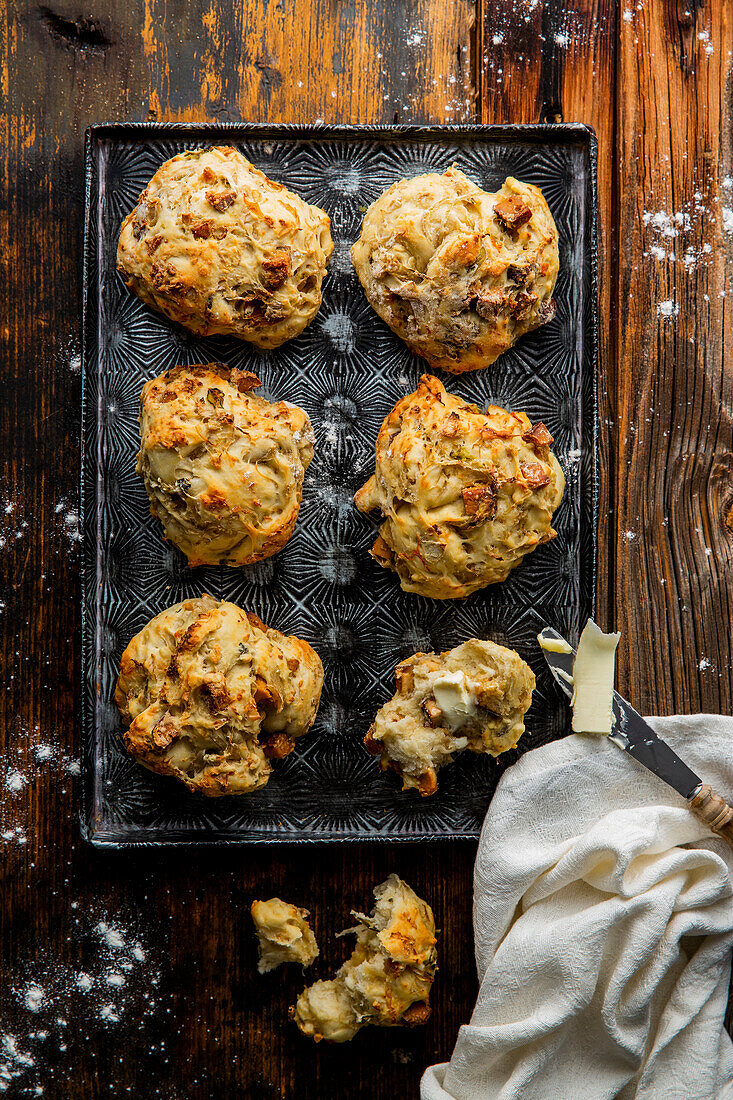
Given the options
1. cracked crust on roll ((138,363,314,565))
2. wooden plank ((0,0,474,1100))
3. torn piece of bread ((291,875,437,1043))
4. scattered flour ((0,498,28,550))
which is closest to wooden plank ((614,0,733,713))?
wooden plank ((0,0,474,1100))

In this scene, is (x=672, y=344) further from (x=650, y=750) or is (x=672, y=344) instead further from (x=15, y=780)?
(x=15, y=780)

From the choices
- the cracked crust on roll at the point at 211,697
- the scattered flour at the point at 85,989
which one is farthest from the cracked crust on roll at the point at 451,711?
the scattered flour at the point at 85,989

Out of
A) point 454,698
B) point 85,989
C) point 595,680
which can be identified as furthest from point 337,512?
point 85,989

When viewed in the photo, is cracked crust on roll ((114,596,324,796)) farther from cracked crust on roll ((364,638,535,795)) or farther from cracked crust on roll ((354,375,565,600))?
cracked crust on roll ((354,375,565,600))

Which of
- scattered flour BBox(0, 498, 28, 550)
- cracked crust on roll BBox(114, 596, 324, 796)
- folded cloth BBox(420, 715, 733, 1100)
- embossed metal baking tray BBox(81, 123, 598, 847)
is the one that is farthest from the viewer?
scattered flour BBox(0, 498, 28, 550)

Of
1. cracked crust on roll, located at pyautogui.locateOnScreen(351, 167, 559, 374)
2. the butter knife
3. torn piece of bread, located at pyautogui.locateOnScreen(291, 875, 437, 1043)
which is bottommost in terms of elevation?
torn piece of bread, located at pyautogui.locateOnScreen(291, 875, 437, 1043)

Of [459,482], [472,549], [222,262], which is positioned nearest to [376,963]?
[472,549]

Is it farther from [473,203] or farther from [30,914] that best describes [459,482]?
[30,914]
